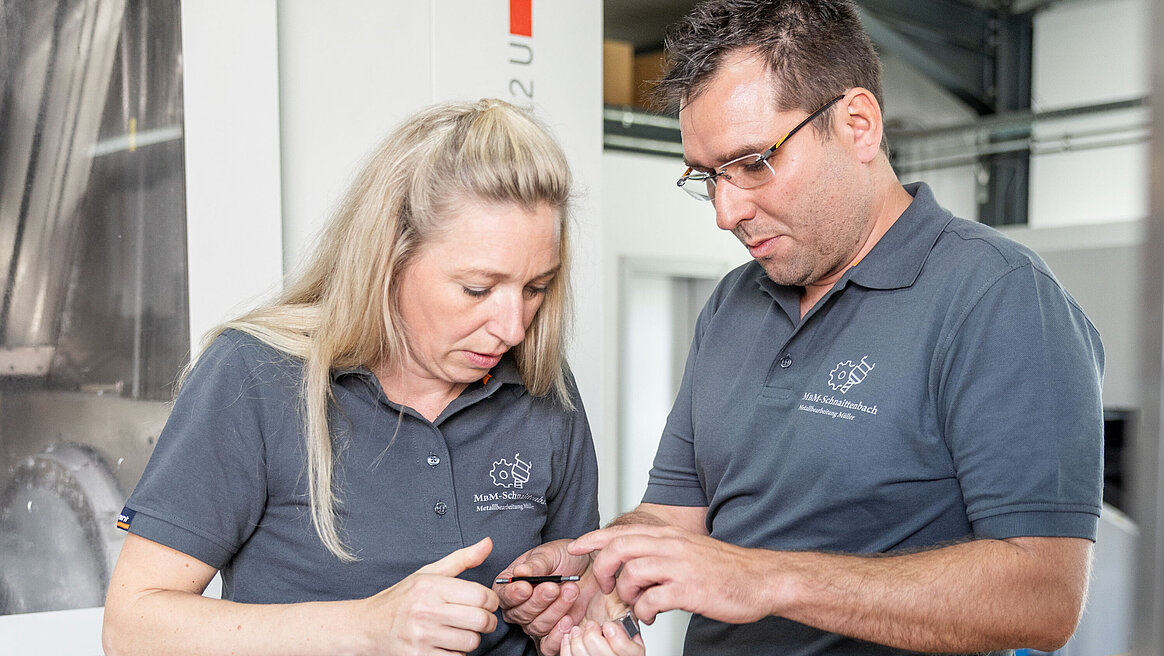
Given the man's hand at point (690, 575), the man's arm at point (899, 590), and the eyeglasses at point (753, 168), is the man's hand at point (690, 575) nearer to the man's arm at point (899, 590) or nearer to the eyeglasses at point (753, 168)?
the man's arm at point (899, 590)

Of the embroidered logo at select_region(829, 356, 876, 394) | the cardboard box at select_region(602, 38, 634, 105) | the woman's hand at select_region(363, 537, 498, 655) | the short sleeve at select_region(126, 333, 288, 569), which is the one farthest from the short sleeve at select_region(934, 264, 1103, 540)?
the cardboard box at select_region(602, 38, 634, 105)

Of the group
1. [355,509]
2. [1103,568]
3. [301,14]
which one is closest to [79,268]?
[301,14]

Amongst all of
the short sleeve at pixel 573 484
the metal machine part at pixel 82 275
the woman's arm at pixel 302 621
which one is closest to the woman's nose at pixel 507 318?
the short sleeve at pixel 573 484

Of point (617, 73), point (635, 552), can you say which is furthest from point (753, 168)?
point (617, 73)

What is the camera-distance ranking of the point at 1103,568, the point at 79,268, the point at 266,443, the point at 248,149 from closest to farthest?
the point at 266,443, the point at 79,268, the point at 248,149, the point at 1103,568

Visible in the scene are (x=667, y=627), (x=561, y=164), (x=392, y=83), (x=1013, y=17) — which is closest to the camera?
(x=561, y=164)

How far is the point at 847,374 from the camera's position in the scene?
5.20 feet

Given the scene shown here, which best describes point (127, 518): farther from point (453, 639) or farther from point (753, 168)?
point (753, 168)

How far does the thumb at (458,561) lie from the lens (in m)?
1.40

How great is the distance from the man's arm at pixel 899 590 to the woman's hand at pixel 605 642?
5.5 inches

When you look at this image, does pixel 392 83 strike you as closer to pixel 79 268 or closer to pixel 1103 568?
pixel 79 268

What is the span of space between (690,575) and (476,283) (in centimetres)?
58

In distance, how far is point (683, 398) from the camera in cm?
200

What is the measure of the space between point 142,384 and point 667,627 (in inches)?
160
